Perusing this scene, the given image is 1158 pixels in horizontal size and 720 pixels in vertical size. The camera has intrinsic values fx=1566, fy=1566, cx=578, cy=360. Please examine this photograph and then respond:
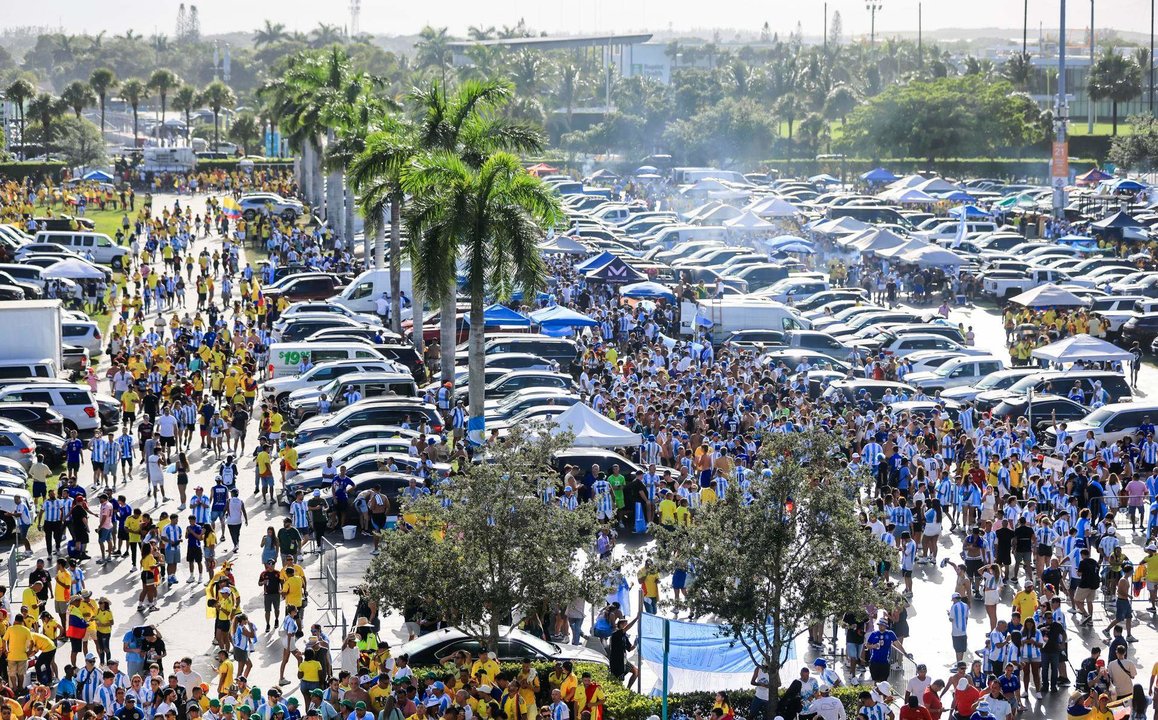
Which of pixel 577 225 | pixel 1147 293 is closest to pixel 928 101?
pixel 577 225

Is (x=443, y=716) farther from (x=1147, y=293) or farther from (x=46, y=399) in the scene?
(x=1147, y=293)

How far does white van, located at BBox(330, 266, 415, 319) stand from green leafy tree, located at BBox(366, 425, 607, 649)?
90.8 ft

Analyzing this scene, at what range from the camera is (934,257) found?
176ft

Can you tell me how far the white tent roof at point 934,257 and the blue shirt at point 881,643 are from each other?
35609 millimetres

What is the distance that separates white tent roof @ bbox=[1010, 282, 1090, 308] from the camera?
45.9 meters

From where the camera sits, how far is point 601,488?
86.7ft

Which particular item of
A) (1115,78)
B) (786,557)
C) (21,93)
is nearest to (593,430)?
(786,557)

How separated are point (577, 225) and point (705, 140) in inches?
1632

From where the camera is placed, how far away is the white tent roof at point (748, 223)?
63.2m

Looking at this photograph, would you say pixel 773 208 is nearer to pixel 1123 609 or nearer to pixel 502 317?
pixel 502 317

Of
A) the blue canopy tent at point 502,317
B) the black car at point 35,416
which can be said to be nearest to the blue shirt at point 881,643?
the black car at point 35,416

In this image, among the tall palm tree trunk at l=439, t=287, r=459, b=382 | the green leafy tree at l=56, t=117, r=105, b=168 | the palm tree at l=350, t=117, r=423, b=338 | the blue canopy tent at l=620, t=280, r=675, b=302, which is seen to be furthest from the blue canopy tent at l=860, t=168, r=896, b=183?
the tall palm tree trunk at l=439, t=287, r=459, b=382

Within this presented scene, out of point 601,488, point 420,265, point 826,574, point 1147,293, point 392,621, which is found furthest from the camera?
point 1147,293

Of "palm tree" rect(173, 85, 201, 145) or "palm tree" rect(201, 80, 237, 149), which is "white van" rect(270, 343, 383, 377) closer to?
"palm tree" rect(201, 80, 237, 149)
